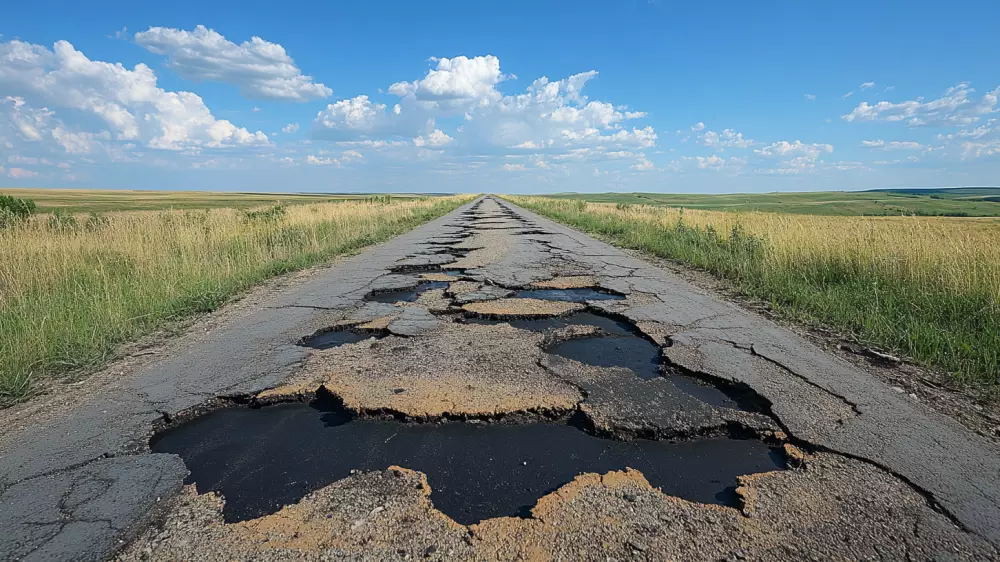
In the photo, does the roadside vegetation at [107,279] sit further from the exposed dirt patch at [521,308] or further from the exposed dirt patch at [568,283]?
the exposed dirt patch at [568,283]

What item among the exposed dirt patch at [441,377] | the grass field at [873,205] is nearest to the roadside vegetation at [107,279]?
the exposed dirt patch at [441,377]

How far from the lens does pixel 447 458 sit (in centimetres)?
239

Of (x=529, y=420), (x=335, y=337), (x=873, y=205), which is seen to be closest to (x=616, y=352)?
(x=529, y=420)

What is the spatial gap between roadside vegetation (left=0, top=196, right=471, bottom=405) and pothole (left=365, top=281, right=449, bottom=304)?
187cm

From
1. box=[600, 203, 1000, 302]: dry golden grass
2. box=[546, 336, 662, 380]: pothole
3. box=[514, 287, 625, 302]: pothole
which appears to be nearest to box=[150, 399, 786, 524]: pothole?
box=[546, 336, 662, 380]: pothole

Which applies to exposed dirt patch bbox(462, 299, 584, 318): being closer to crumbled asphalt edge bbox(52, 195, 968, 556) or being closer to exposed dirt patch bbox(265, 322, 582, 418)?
exposed dirt patch bbox(265, 322, 582, 418)

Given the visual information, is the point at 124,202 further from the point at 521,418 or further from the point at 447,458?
the point at 447,458

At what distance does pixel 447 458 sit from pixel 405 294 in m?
4.20

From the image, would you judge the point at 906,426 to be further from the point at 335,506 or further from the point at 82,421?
the point at 82,421

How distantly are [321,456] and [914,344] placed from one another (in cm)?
464

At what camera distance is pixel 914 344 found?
13.3ft

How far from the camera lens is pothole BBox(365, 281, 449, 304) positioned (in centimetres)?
609

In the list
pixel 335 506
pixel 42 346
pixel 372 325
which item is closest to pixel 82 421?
pixel 42 346

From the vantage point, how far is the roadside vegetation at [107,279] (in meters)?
3.84
